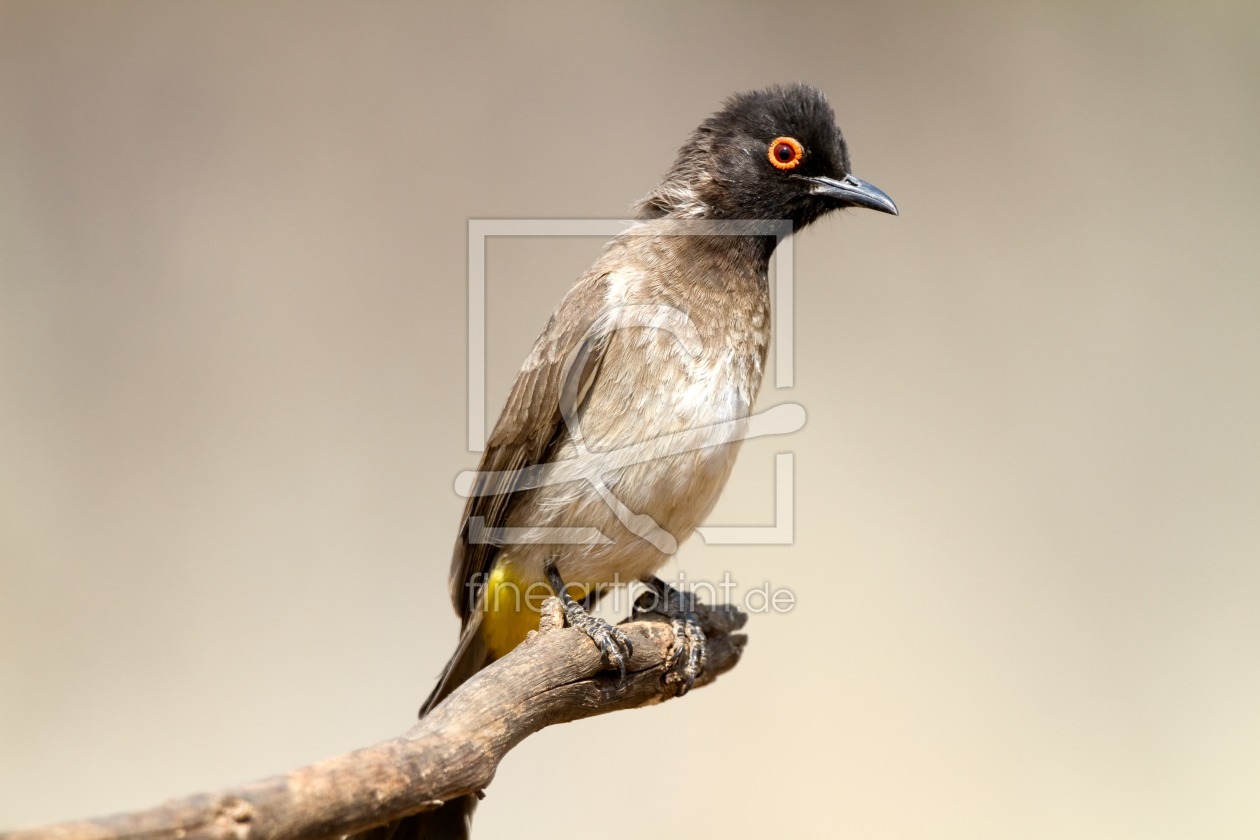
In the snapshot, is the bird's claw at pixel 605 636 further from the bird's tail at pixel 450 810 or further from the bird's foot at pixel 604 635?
the bird's tail at pixel 450 810

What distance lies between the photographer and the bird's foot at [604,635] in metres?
1.82

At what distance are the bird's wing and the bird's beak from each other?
1.96 ft

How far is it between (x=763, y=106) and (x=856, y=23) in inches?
52.8

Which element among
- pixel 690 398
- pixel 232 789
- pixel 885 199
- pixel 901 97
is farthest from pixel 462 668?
pixel 901 97

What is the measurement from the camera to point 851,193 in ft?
7.57

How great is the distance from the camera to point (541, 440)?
2072 mm

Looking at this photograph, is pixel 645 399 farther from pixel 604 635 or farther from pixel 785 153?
pixel 785 153

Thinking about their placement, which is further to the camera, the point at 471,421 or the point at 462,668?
the point at 471,421

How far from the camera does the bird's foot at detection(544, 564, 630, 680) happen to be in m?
1.82

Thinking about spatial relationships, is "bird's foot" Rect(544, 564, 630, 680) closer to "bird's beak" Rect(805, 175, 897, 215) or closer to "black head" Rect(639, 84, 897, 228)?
"black head" Rect(639, 84, 897, 228)

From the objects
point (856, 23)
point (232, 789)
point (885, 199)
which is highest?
point (856, 23)

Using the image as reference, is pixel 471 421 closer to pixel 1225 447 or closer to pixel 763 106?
pixel 763 106

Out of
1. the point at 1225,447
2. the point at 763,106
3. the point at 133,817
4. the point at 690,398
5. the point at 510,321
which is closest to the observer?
the point at 133,817

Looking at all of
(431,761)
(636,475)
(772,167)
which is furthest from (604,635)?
(772,167)
